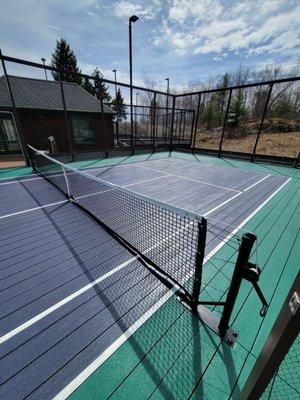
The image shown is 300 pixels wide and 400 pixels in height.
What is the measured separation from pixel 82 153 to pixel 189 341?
10460 mm

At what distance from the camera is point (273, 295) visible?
274 cm

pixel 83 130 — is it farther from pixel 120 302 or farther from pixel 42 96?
pixel 120 302

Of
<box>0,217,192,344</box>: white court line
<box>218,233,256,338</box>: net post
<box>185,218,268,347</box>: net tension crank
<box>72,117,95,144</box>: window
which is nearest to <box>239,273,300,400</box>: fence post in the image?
<box>185,218,268,347</box>: net tension crank

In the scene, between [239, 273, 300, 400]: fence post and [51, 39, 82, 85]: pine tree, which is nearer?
[239, 273, 300, 400]: fence post

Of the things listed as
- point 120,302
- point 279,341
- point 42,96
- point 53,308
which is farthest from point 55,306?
point 42,96

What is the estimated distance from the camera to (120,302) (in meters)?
2.62

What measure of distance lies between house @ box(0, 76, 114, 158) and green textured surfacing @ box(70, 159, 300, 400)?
1174 centimetres

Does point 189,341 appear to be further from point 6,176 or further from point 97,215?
point 6,176

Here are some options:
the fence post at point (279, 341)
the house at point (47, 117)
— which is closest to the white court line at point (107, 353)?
the fence post at point (279, 341)

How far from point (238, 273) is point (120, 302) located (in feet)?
5.31

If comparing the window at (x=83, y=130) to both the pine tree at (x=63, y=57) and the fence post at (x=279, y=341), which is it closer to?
the fence post at (x=279, y=341)

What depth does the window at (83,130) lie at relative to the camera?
15438 millimetres

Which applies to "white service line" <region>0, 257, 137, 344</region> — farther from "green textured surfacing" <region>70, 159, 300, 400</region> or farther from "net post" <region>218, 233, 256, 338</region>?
"net post" <region>218, 233, 256, 338</region>

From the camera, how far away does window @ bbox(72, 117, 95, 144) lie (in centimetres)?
1544
